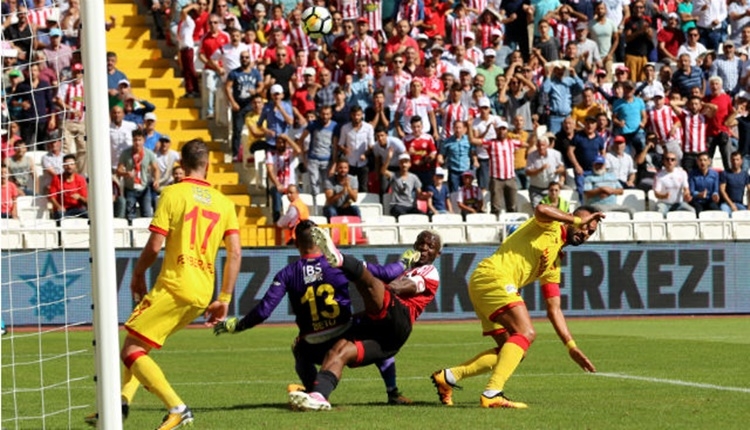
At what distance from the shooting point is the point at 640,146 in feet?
97.7

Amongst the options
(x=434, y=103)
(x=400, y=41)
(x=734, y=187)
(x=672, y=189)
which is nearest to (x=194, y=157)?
(x=434, y=103)

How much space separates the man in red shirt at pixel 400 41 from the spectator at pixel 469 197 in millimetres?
3120

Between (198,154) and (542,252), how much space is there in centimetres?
321

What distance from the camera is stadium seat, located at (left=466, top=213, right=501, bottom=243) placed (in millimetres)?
26516

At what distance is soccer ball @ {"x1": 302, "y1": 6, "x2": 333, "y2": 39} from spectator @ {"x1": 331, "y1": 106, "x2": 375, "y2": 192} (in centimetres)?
193

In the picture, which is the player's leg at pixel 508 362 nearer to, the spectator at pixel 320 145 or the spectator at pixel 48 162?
the spectator at pixel 48 162

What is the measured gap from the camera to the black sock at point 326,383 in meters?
11.8

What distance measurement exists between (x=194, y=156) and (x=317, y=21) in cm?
1734

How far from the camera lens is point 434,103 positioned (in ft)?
94.2

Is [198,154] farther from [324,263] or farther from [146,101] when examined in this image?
[146,101]

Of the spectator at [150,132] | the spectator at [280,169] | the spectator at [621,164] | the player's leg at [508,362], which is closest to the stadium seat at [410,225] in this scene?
the spectator at [280,169]

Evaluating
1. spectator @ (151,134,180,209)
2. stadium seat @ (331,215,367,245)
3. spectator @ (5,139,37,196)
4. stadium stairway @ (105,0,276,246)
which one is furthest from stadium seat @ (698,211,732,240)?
spectator @ (5,139,37,196)

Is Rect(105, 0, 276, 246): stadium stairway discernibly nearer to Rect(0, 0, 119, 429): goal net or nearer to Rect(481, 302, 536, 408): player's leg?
Rect(0, 0, 119, 429): goal net

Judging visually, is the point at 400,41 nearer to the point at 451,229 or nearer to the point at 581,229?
the point at 451,229
